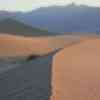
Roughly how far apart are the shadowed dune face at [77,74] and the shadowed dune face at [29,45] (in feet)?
0.79

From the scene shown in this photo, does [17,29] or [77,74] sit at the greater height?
[17,29]

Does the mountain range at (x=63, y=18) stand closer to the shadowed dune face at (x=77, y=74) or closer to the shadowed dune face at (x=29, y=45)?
the shadowed dune face at (x=29, y=45)

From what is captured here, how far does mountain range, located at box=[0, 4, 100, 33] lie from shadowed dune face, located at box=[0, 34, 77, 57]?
0.41 m

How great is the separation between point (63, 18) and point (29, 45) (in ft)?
3.15

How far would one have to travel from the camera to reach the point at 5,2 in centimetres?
317

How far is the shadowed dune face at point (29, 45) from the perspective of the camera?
193 cm

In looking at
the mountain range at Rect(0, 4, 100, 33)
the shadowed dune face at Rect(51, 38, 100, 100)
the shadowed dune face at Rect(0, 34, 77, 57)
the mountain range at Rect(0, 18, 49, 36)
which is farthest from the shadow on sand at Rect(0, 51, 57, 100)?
the mountain range at Rect(0, 4, 100, 33)

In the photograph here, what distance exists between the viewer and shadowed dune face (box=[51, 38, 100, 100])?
1181 millimetres

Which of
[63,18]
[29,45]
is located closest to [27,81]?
[29,45]

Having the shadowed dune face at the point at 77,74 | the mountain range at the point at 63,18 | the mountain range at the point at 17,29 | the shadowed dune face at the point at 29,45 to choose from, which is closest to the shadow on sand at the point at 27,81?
the shadowed dune face at the point at 77,74

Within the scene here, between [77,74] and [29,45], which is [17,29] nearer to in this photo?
[29,45]

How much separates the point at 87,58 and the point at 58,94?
582 mm

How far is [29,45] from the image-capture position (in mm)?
2170

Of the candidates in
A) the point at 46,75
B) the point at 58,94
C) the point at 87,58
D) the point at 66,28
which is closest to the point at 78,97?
the point at 58,94
